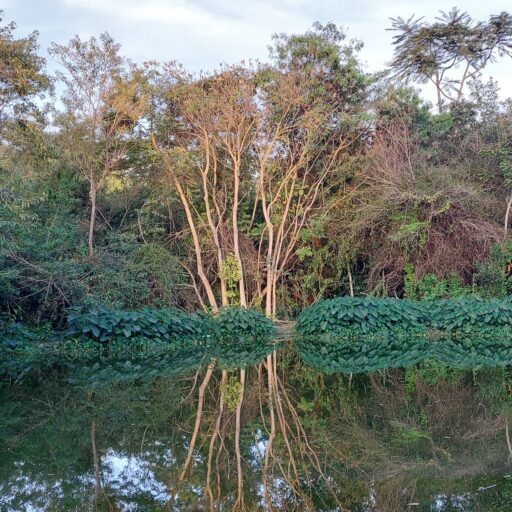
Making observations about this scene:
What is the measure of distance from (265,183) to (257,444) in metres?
11.3

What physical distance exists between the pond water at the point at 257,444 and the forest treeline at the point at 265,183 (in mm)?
6102

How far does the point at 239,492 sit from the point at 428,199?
496 inches

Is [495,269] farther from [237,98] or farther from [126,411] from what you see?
[126,411]

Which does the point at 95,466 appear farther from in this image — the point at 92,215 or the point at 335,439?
the point at 92,215

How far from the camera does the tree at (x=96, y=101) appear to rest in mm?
14961

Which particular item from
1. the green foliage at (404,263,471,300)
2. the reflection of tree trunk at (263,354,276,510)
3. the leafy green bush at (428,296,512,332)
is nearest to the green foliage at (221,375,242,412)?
the reflection of tree trunk at (263,354,276,510)

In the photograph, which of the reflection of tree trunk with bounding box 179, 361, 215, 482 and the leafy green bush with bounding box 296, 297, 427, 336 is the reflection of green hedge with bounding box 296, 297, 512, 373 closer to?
the leafy green bush with bounding box 296, 297, 427, 336

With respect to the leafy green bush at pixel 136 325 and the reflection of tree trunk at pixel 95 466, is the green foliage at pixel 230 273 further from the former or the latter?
the reflection of tree trunk at pixel 95 466

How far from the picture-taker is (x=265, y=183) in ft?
55.0

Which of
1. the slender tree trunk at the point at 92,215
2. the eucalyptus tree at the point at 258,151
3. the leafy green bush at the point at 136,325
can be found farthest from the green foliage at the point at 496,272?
the slender tree trunk at the point at 92,215

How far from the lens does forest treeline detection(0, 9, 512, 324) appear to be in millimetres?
15094

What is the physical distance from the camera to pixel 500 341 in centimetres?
1461

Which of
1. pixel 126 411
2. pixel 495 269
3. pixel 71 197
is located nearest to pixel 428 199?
pixel 495 269

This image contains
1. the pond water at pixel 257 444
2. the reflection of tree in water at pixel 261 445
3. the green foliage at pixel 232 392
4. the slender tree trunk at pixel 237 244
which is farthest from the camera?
the slender tree trunk at pixel 237 244
